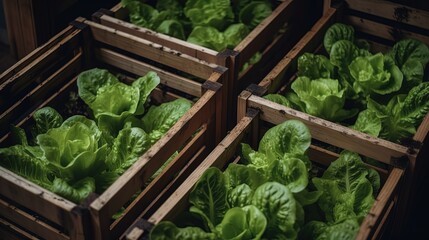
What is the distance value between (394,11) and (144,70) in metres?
1.06

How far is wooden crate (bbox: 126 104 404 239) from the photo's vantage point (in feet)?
6.74

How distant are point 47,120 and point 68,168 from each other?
357 mm

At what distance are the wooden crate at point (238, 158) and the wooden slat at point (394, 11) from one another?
741mm

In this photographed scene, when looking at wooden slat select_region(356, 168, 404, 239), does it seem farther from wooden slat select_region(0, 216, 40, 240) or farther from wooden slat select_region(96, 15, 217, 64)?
wooden slat select_region(0, 216, 40, 240)

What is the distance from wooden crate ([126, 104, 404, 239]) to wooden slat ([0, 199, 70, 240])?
0.31 metres

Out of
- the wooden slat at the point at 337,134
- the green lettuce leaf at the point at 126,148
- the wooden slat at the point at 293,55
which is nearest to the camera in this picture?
the wooden slat at the point at 337,134

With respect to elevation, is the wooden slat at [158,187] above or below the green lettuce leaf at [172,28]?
below

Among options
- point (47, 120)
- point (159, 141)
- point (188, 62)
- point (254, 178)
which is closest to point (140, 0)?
point (188, 62)

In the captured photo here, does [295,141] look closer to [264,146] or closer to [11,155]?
[264,146]

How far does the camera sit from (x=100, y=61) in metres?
2.93

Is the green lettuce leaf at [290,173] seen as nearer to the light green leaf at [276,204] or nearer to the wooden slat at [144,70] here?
the light green leaf at [276,204]

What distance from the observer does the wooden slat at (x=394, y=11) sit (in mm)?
2893

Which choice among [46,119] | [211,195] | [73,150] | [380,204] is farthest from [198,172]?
[46,119]

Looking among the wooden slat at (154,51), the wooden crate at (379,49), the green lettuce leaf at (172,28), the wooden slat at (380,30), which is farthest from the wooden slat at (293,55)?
the green lettuce leaf at (172,28)
